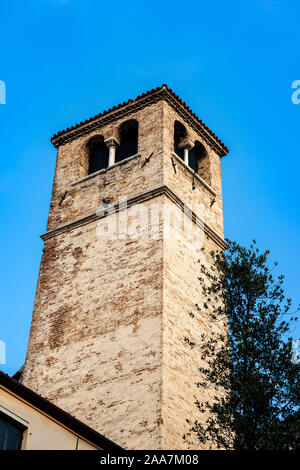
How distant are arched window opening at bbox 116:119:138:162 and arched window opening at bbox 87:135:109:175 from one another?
20.6 inches

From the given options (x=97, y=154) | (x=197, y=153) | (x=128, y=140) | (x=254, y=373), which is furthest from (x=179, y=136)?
(x=254, y=373)

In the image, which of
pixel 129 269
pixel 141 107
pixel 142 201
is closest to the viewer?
pixel 129 269

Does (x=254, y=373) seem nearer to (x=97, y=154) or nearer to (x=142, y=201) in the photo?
(x=142, y=201)

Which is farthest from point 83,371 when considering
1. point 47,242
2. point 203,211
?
point 203,211

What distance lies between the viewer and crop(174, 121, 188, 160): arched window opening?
71.1 feet

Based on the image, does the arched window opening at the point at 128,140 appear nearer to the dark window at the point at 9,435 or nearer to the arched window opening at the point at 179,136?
the arched window opening at the point at 179,136

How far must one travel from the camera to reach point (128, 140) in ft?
71.2

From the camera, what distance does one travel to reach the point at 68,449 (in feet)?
36.4

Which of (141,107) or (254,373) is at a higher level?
(141,107)

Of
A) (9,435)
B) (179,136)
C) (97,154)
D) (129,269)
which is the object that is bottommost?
(9,435)

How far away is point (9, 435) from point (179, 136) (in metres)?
13.6

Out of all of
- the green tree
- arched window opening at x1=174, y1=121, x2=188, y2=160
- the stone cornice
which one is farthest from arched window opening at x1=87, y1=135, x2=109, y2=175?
the green tree

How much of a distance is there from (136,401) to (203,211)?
7024 millimetres

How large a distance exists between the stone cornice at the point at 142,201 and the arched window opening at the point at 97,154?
2.62 metres
